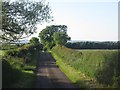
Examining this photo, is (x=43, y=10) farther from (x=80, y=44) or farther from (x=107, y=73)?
(x=80, y=44)

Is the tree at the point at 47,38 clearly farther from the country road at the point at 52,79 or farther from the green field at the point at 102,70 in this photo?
the green field at the point at 102,70

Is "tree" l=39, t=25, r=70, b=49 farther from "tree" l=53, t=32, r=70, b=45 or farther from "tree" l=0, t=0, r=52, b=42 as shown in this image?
"tree" l=0, t=0, r=52, b=42

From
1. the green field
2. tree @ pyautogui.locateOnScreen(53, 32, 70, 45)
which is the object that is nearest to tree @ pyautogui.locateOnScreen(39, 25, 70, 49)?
tree @ pyautogui.locateOnScreen(53, 32, 70, 45)

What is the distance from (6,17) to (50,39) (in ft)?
374

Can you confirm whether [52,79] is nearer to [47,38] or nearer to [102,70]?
[102,70]

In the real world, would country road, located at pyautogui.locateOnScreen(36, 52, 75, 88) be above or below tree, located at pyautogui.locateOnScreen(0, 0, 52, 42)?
below

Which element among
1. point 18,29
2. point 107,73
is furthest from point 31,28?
point 107,73

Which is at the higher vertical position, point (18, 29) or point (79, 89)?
point (18, 29)

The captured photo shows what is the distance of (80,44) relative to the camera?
131500 millimetres

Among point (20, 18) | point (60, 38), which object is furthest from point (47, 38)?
point (20, 18)

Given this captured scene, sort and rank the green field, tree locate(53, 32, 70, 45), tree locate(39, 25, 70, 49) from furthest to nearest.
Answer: tree locate(39, 25, 70, 49), tree locate(53, 32, 70, 45), the green field

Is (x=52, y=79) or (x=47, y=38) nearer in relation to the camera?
(x=52, y=79)

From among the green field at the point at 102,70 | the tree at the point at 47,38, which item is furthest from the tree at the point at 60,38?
the green field at the point at 102,70

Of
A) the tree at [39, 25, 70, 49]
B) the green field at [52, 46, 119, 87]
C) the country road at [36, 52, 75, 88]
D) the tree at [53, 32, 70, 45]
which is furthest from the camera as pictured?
the tree at [39, 25, 70, 49]
